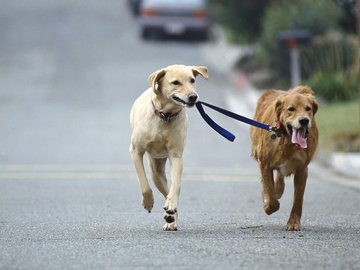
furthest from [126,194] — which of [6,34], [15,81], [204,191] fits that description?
[6,34]

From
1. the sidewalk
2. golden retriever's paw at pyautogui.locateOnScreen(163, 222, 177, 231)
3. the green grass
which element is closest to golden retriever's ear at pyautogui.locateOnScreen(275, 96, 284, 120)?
golden retriever's paw at pyautogui.locateOnScreen(163, 222, 177, 231)

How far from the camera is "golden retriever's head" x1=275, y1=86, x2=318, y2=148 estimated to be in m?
11.0

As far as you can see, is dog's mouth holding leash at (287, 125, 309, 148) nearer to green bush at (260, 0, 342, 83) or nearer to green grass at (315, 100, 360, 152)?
green grass at (315, 100, 360, 152)

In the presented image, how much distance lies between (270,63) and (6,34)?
512 inches

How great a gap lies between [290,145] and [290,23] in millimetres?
19959

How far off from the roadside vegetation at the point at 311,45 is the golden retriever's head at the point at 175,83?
489 inches

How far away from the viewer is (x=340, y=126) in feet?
74.0

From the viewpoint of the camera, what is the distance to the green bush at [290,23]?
102 ft

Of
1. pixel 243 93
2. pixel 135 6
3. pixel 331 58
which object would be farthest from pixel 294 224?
pixel 135 6

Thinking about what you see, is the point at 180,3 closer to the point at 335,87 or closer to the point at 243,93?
the point at 243,93

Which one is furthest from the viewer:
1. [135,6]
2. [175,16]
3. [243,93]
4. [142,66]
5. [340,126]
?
[135,6]

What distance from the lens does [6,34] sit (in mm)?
41844

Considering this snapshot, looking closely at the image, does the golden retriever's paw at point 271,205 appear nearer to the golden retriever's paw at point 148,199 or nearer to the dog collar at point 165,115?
the golden retriever's paw at point 148,199

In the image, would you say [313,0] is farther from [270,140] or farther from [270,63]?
[270,140]
